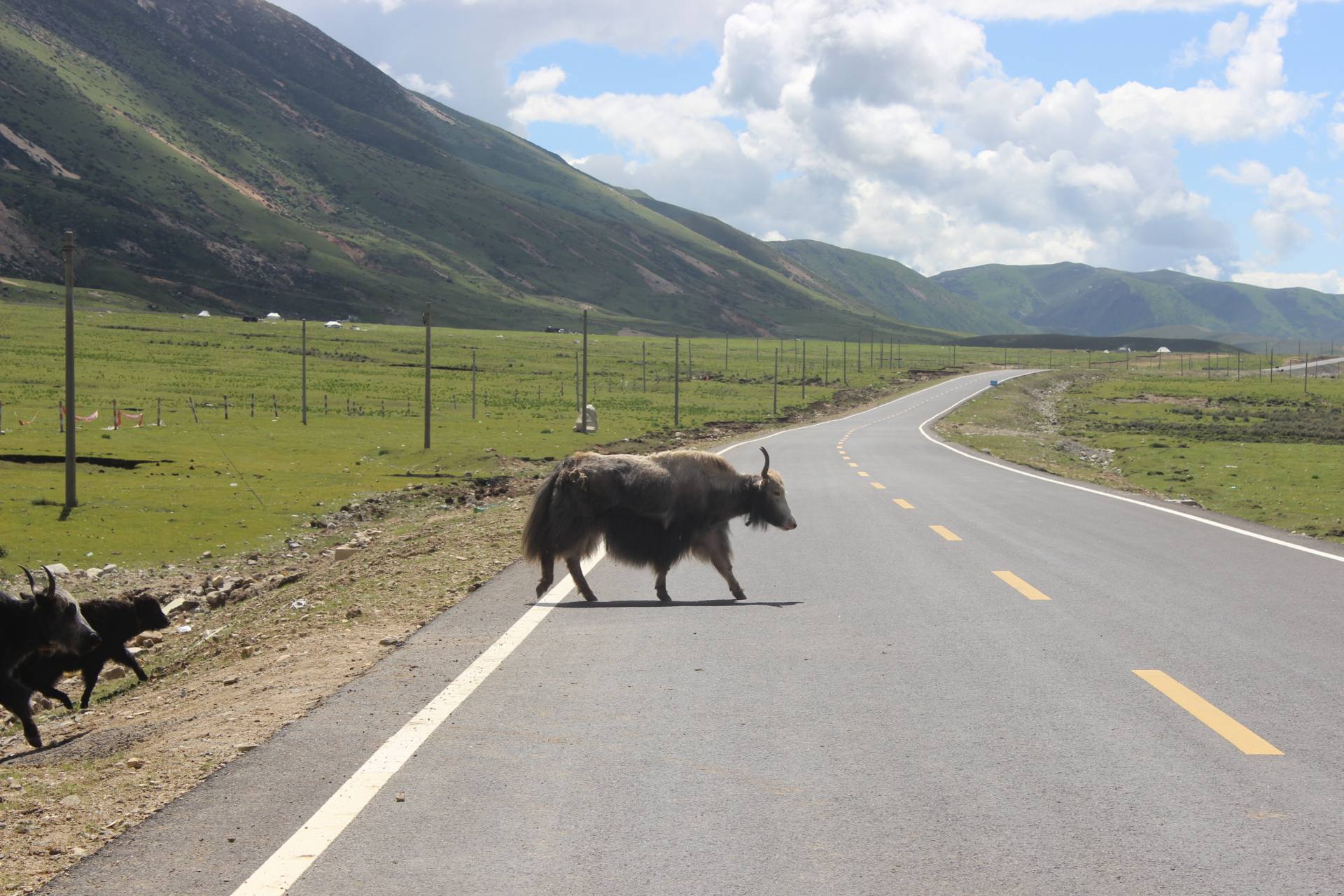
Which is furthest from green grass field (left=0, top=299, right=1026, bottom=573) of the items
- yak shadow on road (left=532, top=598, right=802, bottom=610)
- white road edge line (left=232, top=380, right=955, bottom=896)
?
white road edge line (left=232, top=380, right=955, bottom=896)

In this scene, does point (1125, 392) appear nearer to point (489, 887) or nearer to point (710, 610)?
point (710, 610)

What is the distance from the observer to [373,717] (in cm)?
643

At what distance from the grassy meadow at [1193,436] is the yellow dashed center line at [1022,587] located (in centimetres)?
837

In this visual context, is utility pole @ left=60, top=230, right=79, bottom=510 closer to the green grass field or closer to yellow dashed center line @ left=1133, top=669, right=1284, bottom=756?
the green grass field

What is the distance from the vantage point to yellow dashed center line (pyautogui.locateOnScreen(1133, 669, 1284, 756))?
579 centimetres

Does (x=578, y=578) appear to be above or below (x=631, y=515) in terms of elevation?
below

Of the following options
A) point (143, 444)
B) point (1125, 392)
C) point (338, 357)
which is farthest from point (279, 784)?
point (338, 357)

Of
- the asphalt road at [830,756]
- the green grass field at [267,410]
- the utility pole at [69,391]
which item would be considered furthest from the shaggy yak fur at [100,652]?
the utility pole at [69,391]

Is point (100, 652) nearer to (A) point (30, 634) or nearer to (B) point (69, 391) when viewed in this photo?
(A) point (30, 634)

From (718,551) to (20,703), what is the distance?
5607 millimetres

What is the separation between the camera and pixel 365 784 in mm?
5250

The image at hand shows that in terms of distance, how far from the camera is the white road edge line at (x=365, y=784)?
4215mm

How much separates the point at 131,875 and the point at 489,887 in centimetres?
129

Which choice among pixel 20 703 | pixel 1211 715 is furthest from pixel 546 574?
pixel 1211 715
